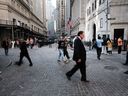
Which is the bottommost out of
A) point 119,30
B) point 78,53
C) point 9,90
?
point 9,90

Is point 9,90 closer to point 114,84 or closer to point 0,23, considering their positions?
point 114,84

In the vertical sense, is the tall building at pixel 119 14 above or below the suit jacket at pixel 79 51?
above

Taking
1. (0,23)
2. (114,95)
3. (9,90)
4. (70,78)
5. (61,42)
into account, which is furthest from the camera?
(0,23)

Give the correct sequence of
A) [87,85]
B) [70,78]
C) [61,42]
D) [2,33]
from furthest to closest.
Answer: [2,33] < [61,42] < [70,78] < [87,85]

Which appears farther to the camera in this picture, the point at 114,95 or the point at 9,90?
the point at 9,90

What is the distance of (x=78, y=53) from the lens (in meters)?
7.15

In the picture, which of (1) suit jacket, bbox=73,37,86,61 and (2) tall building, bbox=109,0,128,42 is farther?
(2) tall building, bbox=109,0,128,42

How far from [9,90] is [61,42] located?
24.0 feet

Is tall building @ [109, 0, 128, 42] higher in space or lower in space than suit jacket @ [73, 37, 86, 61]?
higher

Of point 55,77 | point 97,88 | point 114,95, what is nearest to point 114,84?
point 97,88

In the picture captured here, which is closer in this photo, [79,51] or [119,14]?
[79,51]

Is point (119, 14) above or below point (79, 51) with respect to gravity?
above

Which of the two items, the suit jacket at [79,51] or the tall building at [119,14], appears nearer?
A: the suit jacket at [79,51]

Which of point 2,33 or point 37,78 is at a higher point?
point 2,33
